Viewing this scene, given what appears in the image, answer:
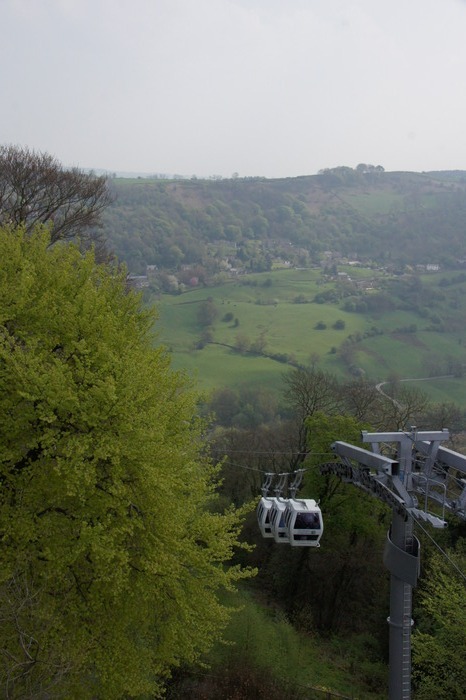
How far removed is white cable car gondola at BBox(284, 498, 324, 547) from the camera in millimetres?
20047

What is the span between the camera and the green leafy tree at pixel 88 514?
13.2m

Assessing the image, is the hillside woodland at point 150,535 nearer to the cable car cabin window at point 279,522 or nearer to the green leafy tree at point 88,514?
the green leafy tree at point 88,514

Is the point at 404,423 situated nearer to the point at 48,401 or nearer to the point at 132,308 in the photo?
the point at 132,308

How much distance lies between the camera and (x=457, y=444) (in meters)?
44.5

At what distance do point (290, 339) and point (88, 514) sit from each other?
94363 mm

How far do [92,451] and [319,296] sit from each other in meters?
123

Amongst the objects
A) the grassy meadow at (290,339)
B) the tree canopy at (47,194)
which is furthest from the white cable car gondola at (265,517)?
the grassy meadow at (290,339)

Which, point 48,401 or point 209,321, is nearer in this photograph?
point 48,401

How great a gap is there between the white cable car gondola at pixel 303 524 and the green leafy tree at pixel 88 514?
437 centimetres

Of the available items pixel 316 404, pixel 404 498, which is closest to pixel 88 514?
pixel 404 498

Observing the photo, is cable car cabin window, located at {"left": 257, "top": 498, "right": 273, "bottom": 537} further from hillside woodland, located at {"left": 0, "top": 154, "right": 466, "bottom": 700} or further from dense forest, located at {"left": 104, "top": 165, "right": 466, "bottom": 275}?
dense forest, located at {"left": 104, "top": 165, "right": 466, "bottom": 275}

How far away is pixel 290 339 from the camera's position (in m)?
107

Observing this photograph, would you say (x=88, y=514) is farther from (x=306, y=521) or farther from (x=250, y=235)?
(x=250, y=235)

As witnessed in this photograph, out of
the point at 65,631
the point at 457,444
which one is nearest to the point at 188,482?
the point at 65,631
